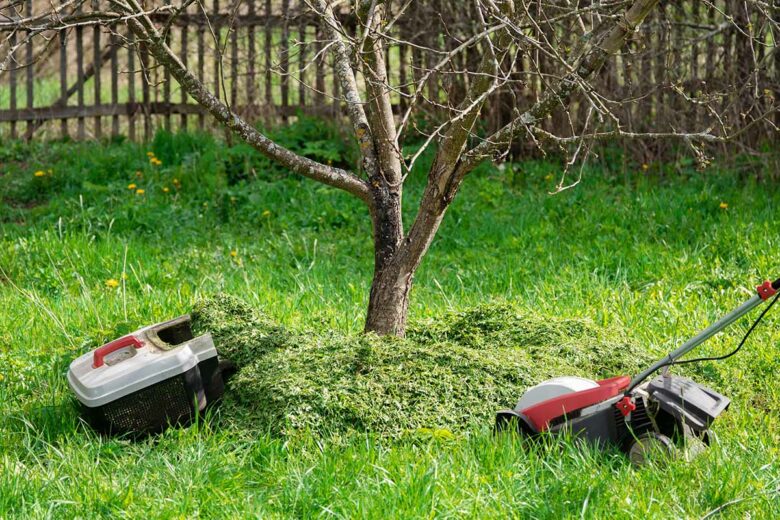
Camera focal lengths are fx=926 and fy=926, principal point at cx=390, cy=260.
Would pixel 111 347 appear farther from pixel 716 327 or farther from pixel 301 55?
pixel 301 55

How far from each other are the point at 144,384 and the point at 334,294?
6.40 feet

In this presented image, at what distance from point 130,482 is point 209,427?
1.56 ft

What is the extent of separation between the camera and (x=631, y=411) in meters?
3.14

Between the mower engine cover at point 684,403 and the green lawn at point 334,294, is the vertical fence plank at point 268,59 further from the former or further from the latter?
the mower engine cover at point 684,403

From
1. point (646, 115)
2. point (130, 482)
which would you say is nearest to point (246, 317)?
point (130, 482)

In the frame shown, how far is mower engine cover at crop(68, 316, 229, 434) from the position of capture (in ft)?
11.3

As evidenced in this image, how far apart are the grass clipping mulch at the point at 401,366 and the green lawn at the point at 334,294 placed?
0.13 m

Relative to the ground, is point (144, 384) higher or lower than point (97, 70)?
lower

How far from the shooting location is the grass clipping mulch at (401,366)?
3.46 m

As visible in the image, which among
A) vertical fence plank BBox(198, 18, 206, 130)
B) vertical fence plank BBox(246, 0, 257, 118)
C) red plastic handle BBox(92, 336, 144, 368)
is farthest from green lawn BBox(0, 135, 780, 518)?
vertical fence plank BBox(198, 18, 206, 130)

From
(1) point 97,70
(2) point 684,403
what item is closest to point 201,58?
(1) point 97,70

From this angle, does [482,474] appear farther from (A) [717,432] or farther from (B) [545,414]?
(A) [717,432]

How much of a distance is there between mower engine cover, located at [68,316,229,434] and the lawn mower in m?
1.18

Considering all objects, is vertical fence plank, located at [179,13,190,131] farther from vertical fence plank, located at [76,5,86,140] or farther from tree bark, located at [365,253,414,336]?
tree bark, located at [365,253,414,336]
